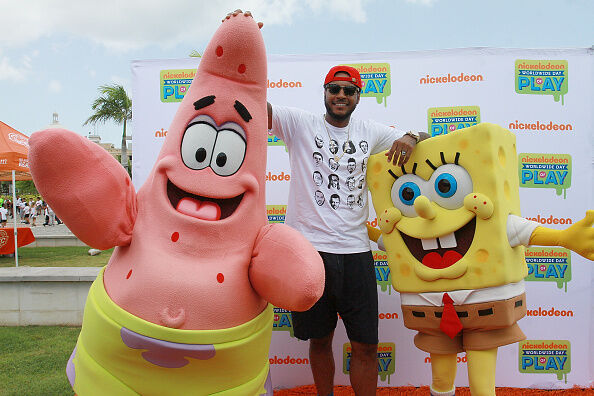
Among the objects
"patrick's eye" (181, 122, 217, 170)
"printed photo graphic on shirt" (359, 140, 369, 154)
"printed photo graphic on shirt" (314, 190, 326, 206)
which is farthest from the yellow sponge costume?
"printed photo graphic on shirt" (359, 140, 369, 154)

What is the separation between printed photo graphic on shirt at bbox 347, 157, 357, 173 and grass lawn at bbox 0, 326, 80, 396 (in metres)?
2.40

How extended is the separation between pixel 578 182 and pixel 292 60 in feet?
7.46

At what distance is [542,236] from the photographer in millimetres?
2102

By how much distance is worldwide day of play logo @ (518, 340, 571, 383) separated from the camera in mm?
3227

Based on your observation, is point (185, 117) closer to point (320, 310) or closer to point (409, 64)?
point (320, 310)

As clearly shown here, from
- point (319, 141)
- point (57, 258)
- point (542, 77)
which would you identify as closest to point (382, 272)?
point (319, 141)

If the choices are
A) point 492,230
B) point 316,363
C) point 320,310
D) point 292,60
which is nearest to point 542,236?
point 492,230

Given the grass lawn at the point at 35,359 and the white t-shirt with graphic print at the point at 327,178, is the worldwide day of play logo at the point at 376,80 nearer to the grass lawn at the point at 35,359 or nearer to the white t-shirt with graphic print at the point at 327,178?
the white t-shirt with graphic print at the point at 327,178

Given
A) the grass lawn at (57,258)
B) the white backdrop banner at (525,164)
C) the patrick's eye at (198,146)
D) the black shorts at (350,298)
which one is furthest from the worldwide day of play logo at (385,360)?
the grass lawn at (57,258)

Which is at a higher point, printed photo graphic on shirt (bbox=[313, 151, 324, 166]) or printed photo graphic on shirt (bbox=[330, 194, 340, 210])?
printed photo graphic on shirt (bbox=[313, 151, 324, 166])

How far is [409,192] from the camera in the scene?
2.32m

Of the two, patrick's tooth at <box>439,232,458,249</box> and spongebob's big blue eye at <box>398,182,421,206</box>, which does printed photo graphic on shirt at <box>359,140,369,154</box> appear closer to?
spongebob's big blue eye at <box>398,182,421,206</box>

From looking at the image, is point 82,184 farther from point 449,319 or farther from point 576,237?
point 576,237

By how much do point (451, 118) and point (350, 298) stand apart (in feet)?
5.50
